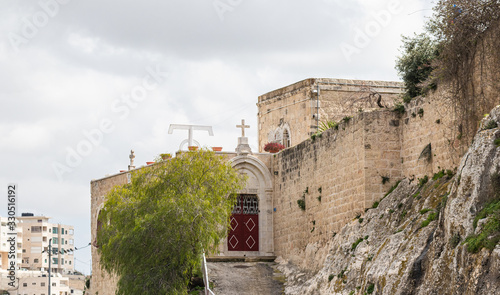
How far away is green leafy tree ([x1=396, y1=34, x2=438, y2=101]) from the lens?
77.4 feet

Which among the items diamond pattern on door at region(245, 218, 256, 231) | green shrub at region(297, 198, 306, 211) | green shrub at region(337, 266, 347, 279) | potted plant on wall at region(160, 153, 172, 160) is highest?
potted plant on wall at region(160, 153, 172, 160)

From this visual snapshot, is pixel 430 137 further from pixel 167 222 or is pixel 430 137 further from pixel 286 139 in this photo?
pixel 286 139

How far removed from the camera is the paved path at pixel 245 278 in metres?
25.1

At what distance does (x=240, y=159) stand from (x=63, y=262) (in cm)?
10875

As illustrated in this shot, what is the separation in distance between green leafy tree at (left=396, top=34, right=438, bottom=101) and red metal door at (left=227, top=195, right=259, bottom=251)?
26.1 ft

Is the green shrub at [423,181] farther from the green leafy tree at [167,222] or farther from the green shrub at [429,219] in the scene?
the green leafy tree at [167,222]

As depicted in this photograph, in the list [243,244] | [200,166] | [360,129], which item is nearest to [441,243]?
[360,129]

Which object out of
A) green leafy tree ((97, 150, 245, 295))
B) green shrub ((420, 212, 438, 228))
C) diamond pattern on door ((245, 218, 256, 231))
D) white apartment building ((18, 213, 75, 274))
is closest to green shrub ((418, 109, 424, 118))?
green shrub ((420, 212, 438, 228))

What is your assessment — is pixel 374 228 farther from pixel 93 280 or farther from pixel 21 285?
→ pixel 21 285

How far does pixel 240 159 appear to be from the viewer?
97.5 feet

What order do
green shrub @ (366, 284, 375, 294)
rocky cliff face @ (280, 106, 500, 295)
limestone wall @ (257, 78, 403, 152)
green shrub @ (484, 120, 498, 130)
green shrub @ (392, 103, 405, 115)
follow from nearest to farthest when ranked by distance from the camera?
rocky cliff face @ (280, 106, 500, 295) < green shrub @ (484, 120, 498, 130) < green shrub @ (366, 284, 375, 294) < green shrub @ (392, 103, 405, 115) < limestone wall @ (257, 78, 403, 152)

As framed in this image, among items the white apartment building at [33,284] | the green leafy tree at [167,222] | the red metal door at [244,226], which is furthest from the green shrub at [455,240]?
the white apartment building at [33,284]

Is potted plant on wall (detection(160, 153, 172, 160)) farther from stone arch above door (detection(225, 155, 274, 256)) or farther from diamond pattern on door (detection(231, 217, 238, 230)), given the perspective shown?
diamond pattern on door (detection(231, 217, 238, 230))

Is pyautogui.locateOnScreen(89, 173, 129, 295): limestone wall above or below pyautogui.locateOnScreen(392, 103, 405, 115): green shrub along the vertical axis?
below
